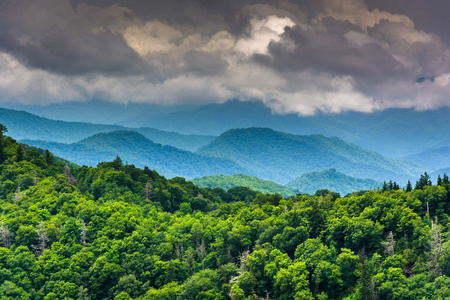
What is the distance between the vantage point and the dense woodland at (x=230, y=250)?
253 feet

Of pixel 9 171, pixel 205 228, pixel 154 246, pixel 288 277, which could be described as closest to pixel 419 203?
pixel 288 277

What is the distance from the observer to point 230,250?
92.8 metres

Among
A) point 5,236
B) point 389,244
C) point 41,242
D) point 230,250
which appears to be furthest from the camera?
point 230,250

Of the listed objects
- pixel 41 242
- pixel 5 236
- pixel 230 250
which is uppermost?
pixel 5 236

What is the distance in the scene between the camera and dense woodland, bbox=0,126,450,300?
7725 cm

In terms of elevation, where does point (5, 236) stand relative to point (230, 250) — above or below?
above

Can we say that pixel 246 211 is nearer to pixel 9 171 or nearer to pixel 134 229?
pixel 134 229

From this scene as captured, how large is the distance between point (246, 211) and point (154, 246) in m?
23.7

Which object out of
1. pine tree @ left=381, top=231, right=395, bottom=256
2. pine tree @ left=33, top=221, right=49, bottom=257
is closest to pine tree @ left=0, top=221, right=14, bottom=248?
pine tree @ left=33, top=221, right=49, bottom=257

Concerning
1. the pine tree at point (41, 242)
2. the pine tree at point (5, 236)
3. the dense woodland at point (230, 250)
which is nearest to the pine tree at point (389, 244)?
the dense woodland at point (230, 250)

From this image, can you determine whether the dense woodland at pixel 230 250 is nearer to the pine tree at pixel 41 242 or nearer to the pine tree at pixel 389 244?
the pine tree at pixel 41 242

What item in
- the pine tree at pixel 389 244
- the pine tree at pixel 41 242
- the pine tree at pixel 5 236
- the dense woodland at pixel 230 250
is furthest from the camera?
the pine tree at pixel 5 236

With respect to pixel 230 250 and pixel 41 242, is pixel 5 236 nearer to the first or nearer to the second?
pixel 41 242

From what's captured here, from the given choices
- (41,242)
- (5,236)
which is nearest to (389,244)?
(41,242)
